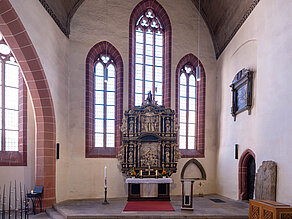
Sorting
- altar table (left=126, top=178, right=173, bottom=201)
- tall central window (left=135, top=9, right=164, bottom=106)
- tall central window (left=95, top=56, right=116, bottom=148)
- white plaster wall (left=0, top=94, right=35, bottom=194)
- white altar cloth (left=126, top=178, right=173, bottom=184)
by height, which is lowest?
altar table (left=126, top=178, right=173, bottom=201)

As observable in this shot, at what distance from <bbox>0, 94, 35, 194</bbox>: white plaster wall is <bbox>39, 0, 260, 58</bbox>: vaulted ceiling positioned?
367cm

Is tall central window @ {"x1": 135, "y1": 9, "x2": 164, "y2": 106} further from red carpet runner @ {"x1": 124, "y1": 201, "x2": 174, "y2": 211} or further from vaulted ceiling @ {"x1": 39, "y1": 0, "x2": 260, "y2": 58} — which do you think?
red carpet runner @ {"x1": 124, "y1": 201, "x2": 174, "y2": 211}

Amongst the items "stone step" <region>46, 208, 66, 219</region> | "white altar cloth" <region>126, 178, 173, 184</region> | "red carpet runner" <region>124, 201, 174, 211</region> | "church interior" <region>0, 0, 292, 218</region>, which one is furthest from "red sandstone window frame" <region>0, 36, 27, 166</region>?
"red carpet runner" <region>124, 201, 174, 211</region>

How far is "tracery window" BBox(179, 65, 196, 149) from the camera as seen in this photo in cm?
1449

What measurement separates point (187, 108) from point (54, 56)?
696 centimetres

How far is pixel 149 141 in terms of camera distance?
12594mm

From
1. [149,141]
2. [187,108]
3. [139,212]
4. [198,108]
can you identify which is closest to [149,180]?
[149,141]

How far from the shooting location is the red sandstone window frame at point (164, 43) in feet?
45.0

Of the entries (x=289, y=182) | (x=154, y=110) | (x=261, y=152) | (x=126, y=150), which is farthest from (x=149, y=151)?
(x=289, y=182)

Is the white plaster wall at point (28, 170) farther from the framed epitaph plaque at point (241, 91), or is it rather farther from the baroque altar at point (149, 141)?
the framed epitaph plaque at point (241, 91)

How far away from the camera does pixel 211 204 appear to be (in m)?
10.9

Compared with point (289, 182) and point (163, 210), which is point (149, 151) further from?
point (289, 182)

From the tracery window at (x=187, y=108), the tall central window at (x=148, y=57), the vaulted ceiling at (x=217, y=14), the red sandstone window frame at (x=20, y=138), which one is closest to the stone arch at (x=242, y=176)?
the tracery window at (x=187, y=108)

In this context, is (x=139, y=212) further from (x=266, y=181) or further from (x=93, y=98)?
(x=93, y=98)
